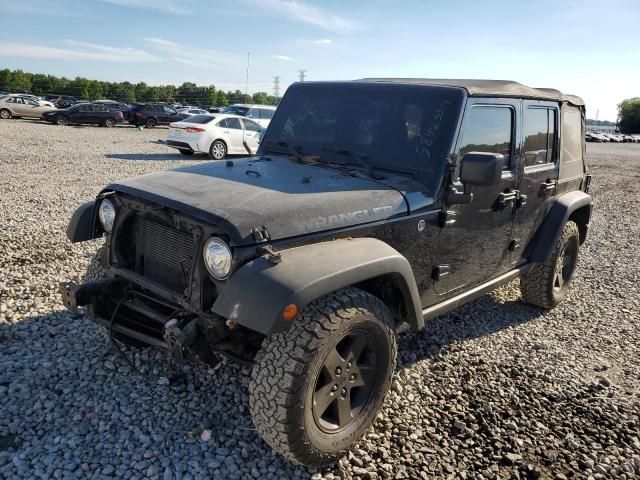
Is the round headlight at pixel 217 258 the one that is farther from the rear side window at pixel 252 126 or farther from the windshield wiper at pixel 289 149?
the rear side window at pixel 252 126

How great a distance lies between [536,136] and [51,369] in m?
4.14

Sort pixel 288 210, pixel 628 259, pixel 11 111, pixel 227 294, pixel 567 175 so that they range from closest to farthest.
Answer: pixel 227 294, pixel 288 210, pixel 567 175, pixel 628 259, pixel 11 111

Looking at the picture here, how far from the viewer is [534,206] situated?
4.40 metres

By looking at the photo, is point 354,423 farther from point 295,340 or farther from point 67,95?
point 67,95

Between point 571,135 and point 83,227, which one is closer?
point 83,227

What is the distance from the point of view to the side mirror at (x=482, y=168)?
3.03 meters

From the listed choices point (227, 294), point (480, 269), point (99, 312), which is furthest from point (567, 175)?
point (99, 312)

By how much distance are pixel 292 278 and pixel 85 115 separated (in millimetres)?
28479

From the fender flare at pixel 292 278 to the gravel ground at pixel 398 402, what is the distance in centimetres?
95

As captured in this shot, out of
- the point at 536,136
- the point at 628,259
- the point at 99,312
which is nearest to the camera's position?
the point at 99,312

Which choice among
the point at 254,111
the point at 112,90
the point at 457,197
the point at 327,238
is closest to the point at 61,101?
the point at 112,90

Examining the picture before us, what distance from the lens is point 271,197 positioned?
113 inches

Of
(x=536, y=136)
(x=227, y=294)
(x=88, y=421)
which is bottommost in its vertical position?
(x=88, y=421)

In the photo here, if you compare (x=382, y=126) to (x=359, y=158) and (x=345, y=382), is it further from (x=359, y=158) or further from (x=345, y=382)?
(x=345, y=382)
